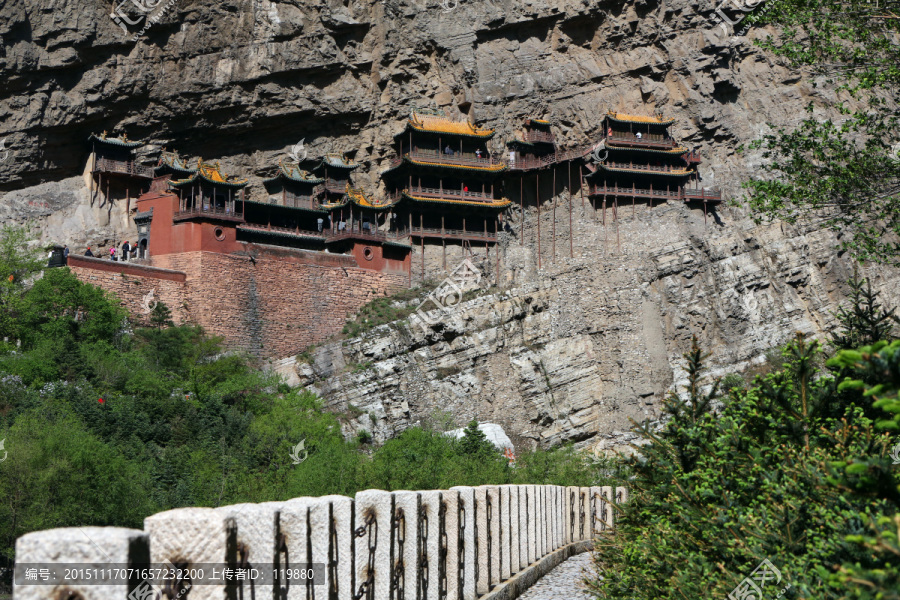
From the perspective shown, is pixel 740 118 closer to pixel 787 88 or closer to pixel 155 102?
pixel 787 88

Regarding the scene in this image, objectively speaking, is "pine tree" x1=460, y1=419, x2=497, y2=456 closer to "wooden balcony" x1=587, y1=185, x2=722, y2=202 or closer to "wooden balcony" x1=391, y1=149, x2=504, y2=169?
"wooden balcony" x1=391, y1=149, x2=504, y2=169

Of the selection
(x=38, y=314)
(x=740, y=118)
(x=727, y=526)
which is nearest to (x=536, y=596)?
(x=727, y=526)

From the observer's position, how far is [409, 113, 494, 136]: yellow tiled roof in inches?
1722

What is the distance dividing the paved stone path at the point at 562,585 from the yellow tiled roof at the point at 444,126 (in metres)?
29.4

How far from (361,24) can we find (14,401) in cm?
2589

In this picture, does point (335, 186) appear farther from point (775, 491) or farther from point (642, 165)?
point (775, 491)

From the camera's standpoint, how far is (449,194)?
4284cm

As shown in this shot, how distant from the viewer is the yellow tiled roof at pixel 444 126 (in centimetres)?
4375

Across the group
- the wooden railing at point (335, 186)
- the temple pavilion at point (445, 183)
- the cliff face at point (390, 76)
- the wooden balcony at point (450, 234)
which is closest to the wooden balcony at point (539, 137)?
the cliff face at point (390, 76)

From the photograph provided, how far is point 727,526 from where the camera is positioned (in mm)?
7484

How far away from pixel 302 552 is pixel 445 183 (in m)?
37.6

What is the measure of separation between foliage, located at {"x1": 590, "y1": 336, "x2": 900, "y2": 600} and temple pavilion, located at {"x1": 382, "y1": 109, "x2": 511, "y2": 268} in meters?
31.9

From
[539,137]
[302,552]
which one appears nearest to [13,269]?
[539,137]

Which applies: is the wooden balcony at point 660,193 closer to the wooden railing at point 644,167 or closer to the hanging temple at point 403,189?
the hanging temple at point 403,189
